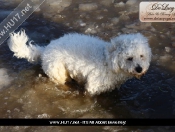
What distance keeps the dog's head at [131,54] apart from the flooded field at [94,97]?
76 cm

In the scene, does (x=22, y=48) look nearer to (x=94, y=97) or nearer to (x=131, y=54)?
(x=94, y=97)

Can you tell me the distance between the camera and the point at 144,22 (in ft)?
22.8

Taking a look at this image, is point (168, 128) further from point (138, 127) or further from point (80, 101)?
point (80, 101)

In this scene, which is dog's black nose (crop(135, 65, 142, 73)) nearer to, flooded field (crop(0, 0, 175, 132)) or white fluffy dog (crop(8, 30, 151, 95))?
white fluffy dog (crop(8, 30, 151, 95))

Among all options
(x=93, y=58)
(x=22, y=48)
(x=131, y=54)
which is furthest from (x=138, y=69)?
(x=22, y=48)

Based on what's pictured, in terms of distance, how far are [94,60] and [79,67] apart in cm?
29

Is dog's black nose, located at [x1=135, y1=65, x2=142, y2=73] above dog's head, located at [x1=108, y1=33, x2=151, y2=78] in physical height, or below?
below

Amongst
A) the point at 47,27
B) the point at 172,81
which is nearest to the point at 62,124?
the point at 172,81

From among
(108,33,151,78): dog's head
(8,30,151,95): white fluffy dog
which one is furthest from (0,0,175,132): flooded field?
(108,33,151,78): dog's head

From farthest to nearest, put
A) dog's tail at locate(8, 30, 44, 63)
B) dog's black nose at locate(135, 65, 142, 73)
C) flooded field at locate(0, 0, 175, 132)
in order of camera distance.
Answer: dog's tail at locate(8, 30, 44, 63) < flooded field at locate(0, 0, 175, 132) < dog's black nose at locate(135, 65, 142, 73)

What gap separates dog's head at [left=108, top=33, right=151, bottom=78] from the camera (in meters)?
4.16

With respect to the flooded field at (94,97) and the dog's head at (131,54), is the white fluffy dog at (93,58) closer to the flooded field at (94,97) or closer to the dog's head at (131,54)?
the dog's head at (131,54)

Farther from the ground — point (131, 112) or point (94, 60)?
point (94, 60)

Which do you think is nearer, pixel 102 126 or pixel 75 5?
pixel 102 126
